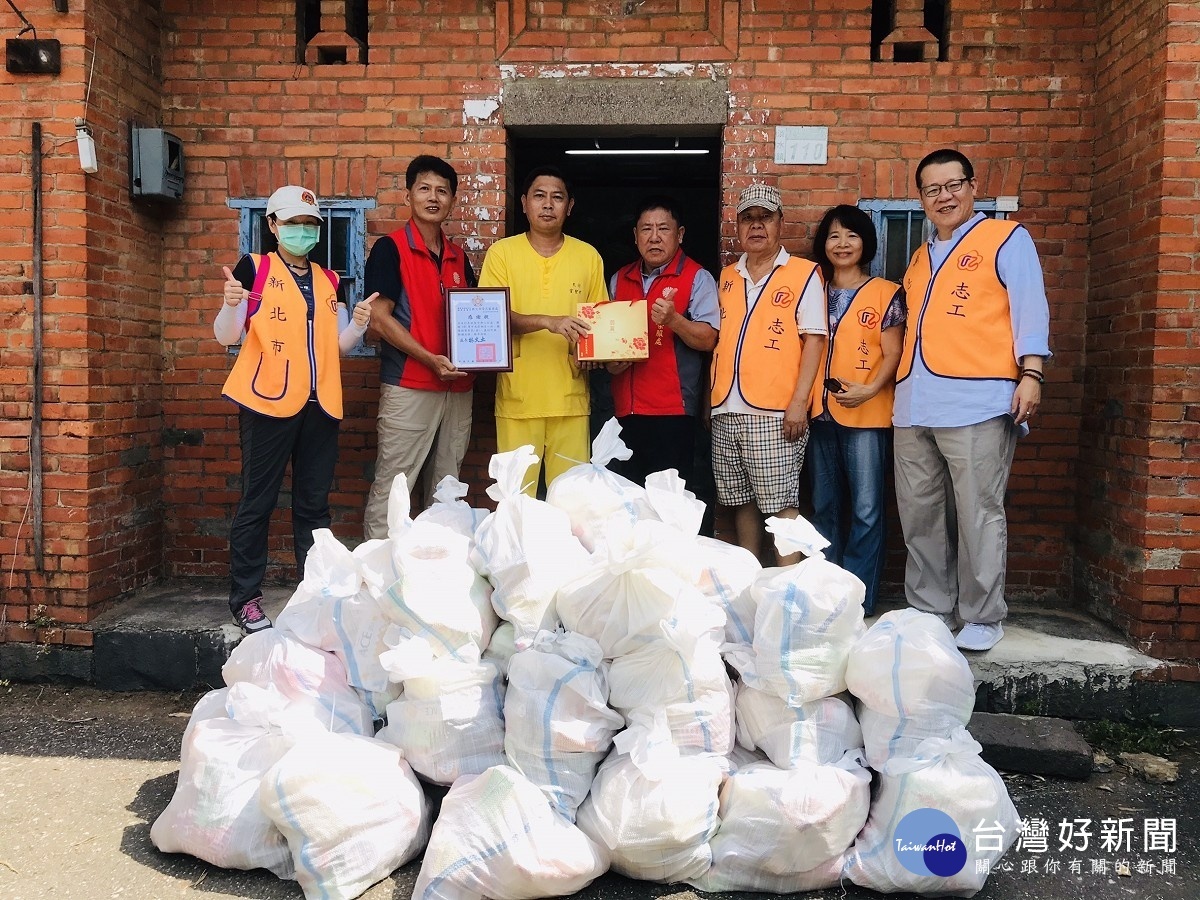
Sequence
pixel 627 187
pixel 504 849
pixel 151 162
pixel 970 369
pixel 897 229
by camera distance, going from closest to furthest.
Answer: pixel 504 849, pixel 970 369, pixel 151 162, pixel 897 229, pixel 627 187

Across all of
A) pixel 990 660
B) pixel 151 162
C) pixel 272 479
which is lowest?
pixel 990 660

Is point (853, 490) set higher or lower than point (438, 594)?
higher

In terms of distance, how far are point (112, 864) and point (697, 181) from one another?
7425 mm

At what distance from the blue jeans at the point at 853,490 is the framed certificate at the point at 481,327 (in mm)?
1525

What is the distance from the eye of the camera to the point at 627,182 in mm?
9016

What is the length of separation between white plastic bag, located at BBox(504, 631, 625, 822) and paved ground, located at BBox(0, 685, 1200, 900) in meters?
0.35

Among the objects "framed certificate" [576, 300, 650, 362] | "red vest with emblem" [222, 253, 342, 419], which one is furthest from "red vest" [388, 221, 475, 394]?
"framed certificate" [576, 300, 650, 362]

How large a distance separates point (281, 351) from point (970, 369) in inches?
118

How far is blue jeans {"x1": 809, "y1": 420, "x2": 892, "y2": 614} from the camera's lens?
14.8ft

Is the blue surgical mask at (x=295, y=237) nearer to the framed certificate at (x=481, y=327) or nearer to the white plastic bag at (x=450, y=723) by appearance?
the framed certificate at (x=481, y=327)

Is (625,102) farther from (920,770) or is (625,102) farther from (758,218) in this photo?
(920,770)

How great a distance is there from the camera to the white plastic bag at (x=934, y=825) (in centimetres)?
284

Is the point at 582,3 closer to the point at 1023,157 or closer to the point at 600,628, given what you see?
the point at 1023,157

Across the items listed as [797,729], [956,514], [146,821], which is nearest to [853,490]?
[956,514]
